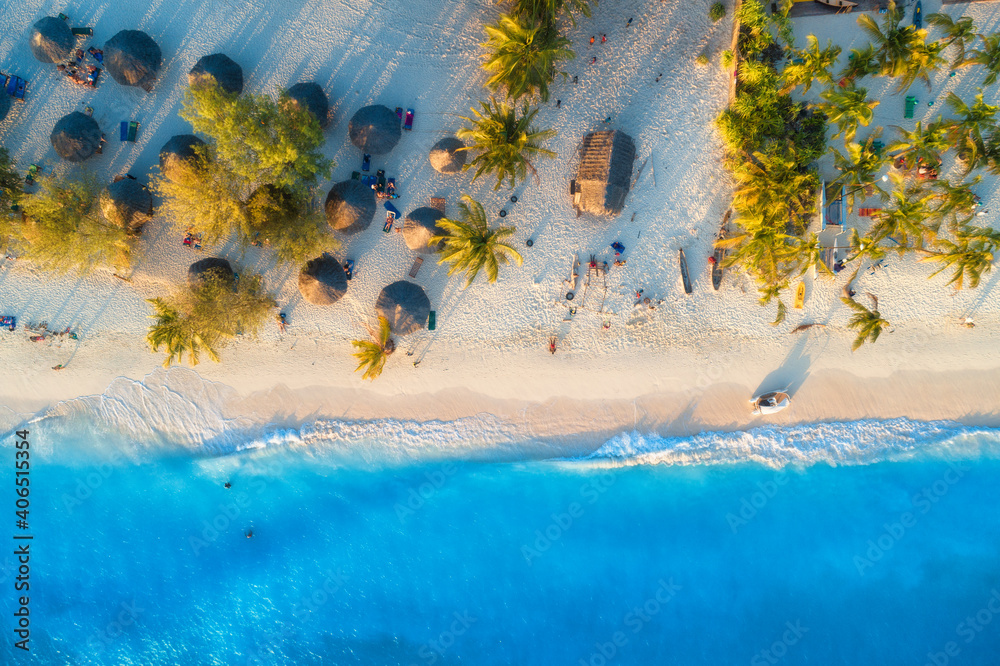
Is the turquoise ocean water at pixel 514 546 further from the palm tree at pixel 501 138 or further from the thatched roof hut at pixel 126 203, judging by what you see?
the palm tree at pixel 501 138

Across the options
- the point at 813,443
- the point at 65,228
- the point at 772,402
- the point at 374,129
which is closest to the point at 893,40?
the point at 772,402

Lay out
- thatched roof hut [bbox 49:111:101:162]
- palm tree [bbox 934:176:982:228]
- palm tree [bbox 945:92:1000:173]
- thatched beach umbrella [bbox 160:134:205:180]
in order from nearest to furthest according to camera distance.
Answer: palm tree [bbox 945:92:1000:173] < palm tree [bbox 934:176:982:228] < thatched beach umbrella [bbox 160:134:205:180] < thatched roof hut [bbox 49:111:101:162]

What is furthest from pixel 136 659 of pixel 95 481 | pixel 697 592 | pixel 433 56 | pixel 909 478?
pixel 909 478

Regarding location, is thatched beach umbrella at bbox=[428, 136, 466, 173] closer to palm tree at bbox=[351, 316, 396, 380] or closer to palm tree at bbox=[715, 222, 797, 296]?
palm tree at bbox=[351, 316, 396, 380]

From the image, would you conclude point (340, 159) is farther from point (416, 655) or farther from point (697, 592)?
point (697, 592)

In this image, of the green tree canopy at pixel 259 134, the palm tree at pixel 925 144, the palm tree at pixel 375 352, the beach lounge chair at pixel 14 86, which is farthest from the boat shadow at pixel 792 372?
the beach lounge chair at pixel 14 86

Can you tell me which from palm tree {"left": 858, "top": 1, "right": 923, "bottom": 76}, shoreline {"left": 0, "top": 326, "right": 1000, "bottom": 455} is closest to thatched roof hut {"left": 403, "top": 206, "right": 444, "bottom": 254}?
shoreline {"left": 0, "top": 326, "right": 1000, "bottom": 455}

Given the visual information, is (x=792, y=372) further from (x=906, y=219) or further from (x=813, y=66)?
(x=813, y=66)

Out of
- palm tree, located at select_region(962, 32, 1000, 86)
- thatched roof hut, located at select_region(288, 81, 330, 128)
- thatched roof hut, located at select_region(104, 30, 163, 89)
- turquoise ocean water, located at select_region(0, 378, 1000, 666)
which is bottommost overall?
turquoise ocean water, located at select_region(0, 378, 1000, 666)
